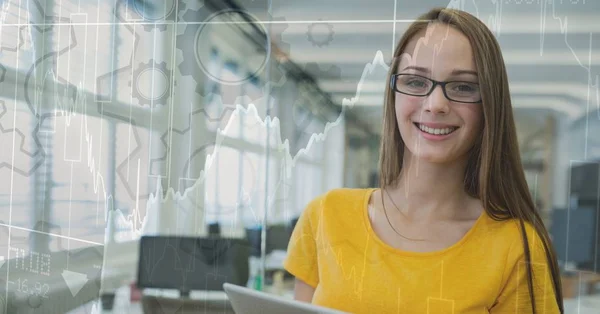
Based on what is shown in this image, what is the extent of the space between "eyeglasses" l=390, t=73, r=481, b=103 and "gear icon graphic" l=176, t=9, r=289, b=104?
0.33 metres

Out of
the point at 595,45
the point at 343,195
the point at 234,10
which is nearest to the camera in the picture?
the point at 595,45

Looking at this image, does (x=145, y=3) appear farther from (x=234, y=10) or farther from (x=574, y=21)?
(x=574, y=21)

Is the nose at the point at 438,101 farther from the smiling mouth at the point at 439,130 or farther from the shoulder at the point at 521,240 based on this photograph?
the shoulder at the point at 521,240

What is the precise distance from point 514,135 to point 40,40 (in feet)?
4.72

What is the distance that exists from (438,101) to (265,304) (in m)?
0.56

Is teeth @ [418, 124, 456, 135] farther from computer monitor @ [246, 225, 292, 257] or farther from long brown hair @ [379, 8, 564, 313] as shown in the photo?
computer monitor @ [246, 225, 292, 257]

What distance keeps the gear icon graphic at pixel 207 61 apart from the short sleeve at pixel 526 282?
0.69 m

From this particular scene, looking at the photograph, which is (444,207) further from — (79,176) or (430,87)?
(79,176)

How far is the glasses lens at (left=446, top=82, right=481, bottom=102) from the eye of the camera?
1.29m

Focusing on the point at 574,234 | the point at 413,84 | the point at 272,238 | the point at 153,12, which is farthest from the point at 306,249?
the point at 153,12

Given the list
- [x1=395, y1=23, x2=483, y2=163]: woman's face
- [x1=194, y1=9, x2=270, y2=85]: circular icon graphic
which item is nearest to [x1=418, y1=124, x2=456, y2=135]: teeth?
[x1=395, y1=23, x2=483, y2=163]: woman's face

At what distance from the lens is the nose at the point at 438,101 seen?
1313 mm

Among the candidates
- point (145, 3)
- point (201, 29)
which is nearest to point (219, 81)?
point (201, 29)

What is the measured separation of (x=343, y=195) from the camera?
1476 millimetres
